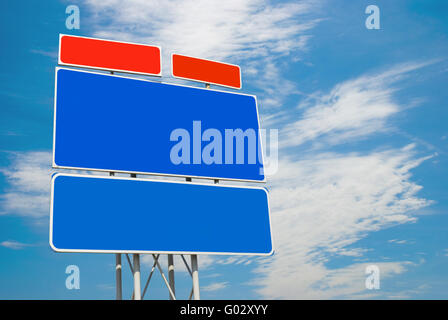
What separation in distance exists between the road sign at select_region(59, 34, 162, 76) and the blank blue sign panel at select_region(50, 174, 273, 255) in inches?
100.0

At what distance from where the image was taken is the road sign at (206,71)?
1062 cm

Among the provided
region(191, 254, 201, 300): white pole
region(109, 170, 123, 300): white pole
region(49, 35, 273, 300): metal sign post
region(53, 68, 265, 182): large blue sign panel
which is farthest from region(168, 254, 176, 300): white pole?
region(53, 68, 265, 182): large blue sign panel

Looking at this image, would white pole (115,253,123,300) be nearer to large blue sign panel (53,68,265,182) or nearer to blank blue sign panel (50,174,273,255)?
blank blue sign panel (50,174,273,255)

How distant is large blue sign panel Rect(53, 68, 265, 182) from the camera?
29.6 feet

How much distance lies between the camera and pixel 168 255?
31.4ft

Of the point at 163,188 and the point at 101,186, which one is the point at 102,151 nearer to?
the point at 101,186

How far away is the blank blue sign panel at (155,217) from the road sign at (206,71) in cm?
265

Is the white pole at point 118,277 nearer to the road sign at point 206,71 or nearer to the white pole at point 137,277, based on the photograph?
the white pole at point 137,277

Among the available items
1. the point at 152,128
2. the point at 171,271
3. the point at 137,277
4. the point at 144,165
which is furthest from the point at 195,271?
the point at 152,128

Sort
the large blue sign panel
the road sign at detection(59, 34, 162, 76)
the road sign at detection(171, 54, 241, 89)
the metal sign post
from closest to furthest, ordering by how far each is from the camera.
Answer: the metal sign post → the large blue sign panel → the road sign at detection(59, 34, 162, 76) → the road sign at detection(171, 54, 241, 89)

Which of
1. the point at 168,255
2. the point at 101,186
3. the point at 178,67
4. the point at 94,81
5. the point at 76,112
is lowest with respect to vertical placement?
the point at 168,255
